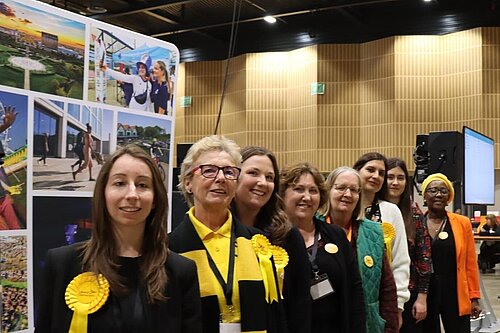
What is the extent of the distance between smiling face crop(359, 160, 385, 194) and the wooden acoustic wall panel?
35.2ft

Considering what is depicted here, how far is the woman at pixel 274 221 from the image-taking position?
248cm

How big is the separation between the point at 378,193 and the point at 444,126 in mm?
10974

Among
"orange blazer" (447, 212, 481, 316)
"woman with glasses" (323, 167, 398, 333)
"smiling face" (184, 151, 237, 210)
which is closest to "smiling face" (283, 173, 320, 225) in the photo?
"woman with glasses" (323, 167, 398, 333)

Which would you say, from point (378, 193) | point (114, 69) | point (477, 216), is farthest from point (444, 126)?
point (114, 69)

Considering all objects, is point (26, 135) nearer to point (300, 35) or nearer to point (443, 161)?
point (443, 161)

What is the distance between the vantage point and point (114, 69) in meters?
2.54

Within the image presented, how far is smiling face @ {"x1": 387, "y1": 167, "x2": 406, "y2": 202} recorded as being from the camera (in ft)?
13.5

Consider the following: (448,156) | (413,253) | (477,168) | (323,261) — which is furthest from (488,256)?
(323,261)

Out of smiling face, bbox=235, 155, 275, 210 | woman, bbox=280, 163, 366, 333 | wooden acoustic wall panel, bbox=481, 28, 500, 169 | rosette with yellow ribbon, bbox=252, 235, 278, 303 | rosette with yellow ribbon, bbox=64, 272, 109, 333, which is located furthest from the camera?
wooden acoustic wall panel, bbox=481, 28, 500, 169

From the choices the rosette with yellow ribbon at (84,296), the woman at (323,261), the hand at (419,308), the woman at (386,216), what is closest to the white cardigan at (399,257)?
the woman at (386,216)

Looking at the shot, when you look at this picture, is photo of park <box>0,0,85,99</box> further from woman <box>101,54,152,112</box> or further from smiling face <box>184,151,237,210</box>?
smiling face <box>184,151,237,210</box>

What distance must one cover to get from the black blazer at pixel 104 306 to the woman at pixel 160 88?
1012mm

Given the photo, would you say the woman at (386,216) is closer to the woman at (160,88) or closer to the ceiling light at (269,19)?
the woman at (160,88)

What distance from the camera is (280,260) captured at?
2.40m
